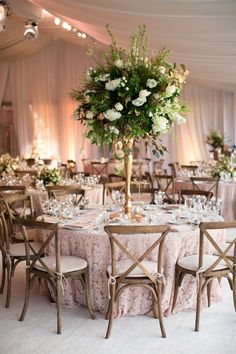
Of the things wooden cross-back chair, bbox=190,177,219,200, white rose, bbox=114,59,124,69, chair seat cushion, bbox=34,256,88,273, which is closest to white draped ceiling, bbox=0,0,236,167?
white rose, bbox=114,59,124,69

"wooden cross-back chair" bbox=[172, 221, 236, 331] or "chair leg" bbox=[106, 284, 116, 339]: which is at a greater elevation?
"wooden cross-back chair" bbox=[172, 221, 236, 331]

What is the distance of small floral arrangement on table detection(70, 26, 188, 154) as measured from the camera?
165 inches

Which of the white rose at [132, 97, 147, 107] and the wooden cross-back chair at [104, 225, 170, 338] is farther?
the white rose at [132, 97, 147, 107]

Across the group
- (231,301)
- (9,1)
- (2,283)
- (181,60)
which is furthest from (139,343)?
(9,1)

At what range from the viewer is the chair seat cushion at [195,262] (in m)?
4.09

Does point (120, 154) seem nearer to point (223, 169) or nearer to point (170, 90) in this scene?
point (170, 90)

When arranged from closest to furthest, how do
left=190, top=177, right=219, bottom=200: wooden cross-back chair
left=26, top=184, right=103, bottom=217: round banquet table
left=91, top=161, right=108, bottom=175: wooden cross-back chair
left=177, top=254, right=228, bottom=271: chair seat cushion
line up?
left=177, top=254, right=228, bottom=271: chair seat cushion, left=26, top=184, right=103, bottom=217: round banquet table, left=190, top=177, right=219, bottom=200: wooden cross-back chair, left=91, top=161, right=108, bottom=175: wooden cross-back chair

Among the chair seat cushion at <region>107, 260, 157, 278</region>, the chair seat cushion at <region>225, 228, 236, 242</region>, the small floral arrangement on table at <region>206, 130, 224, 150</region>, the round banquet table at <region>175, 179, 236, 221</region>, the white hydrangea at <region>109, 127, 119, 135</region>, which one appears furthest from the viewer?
the small floral arrangement on table at <region>206, 130, 224, 150</region>

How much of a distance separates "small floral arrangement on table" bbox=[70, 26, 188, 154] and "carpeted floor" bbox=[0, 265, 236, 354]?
1629mm

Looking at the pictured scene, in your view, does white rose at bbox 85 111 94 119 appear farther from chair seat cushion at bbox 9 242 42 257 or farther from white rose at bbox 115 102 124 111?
chair seat cushion at bbox 9 242 42 257

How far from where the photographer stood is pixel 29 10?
888cm

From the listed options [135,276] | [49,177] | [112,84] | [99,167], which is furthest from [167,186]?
[99,167]

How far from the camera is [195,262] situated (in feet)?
13.6

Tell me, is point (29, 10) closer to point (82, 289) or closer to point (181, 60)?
point (181, 60)
